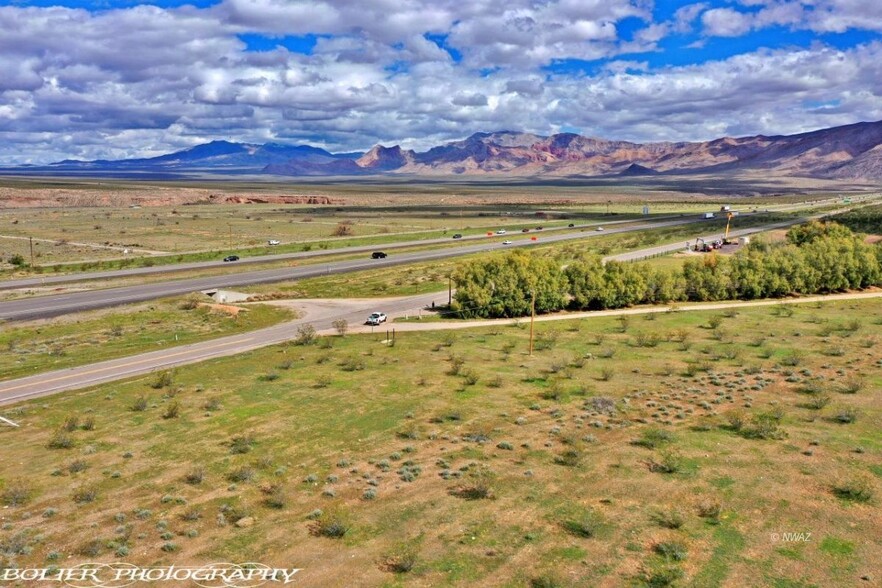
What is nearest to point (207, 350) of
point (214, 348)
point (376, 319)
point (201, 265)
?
point (214, 348)

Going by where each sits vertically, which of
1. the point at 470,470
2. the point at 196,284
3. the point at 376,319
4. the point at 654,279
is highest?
the point at 196,284

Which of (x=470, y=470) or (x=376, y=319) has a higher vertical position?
(x=376, y=319)

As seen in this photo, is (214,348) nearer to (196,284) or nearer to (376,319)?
(376,319)

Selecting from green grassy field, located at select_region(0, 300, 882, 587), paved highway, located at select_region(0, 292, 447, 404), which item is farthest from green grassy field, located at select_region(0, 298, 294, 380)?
green grassy field, located at select_region(0, 300, 882, 587)

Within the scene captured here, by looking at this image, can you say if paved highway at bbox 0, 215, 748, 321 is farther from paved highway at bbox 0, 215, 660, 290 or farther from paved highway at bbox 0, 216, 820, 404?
paved highway at bbox 0, 216, 820, 404

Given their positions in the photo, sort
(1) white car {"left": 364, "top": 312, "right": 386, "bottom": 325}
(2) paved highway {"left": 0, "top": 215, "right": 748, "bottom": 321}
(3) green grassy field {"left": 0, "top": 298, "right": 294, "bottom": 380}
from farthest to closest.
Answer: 1. (2) paved highway {"left": 0, "top": 215, "right": 748, "bottom": 321}
2. (1) white car {"left": 364, "top": 312, "right": 386, "bottom": 325}
3. (3) green grassy field {"left": 0, "top": 298, "right": 294, "bottom": 380}

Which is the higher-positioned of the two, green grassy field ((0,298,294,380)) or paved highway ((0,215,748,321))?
paved highway ((0,215,748,321))

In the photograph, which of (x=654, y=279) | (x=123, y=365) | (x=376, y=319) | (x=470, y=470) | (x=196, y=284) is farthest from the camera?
(x=196, y=284)
